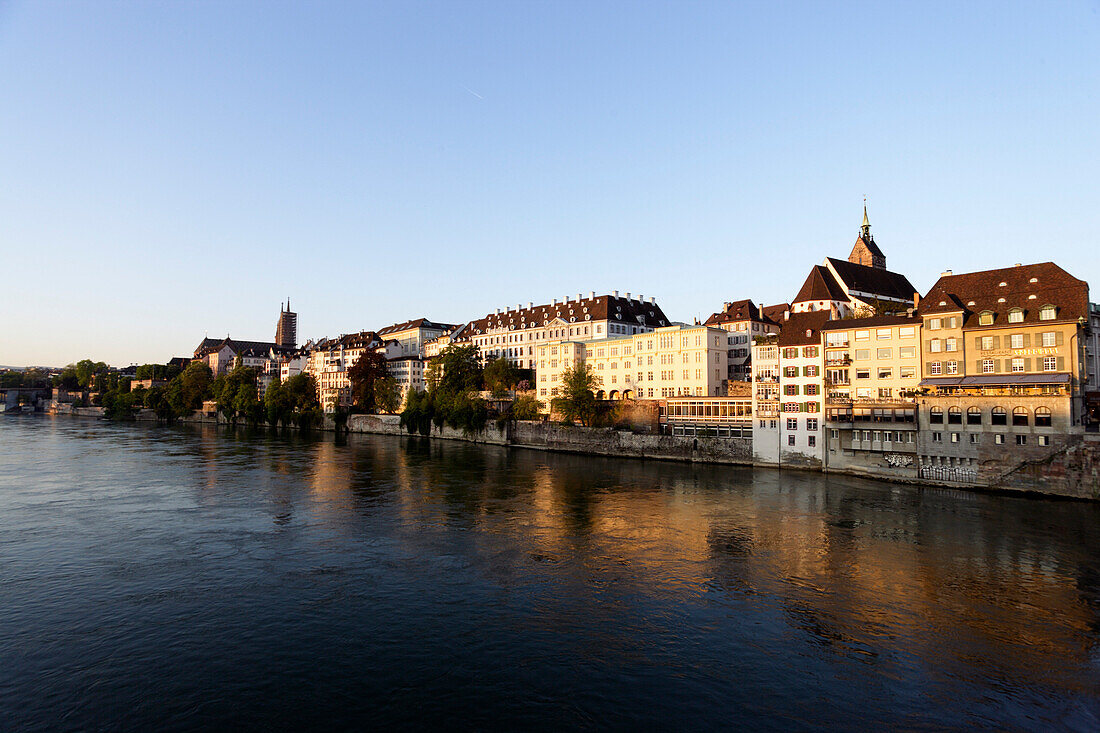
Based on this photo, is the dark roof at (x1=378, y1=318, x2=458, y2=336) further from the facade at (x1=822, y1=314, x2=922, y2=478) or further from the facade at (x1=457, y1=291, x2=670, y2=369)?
the facade at (x1=822, y1=314, x2=922, y2=478)

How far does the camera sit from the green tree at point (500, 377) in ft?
357

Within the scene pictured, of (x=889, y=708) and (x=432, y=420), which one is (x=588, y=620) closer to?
(x=889, y=708)

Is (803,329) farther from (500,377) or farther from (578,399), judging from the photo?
(500,377)

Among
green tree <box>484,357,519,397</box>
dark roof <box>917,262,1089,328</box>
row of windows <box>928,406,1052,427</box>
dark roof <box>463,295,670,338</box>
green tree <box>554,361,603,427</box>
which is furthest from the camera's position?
dark roof <box>463,295,670,338</box>

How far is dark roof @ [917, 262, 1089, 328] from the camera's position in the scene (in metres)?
51.0

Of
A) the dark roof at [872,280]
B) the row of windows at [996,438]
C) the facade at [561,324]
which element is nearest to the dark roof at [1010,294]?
the row of windows at [996,438]

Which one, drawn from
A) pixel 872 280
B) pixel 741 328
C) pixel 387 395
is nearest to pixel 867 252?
pixel 872 280

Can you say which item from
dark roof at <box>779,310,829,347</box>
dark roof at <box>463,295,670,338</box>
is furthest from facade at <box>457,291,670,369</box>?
dark roof at <box>779,310,829,347</box>

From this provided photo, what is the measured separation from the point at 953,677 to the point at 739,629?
687cm

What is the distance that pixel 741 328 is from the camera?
97688mm

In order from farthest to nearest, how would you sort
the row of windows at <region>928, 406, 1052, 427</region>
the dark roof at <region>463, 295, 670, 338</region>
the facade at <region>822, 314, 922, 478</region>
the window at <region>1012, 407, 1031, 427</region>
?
the dark roof at <region>463, 295, 670, 338</region> → the facade at <region>822, 314, 922, 478</region> → the window at <region>1012, 407, 1031, 427</region> → the row of windows at <region>928, 406, 1052, 427</region>

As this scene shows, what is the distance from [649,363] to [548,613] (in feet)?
223

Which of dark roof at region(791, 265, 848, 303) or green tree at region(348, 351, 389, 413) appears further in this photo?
green tree at region(348, 351, 389, 413)

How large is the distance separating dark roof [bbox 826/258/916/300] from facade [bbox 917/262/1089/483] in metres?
43.6
